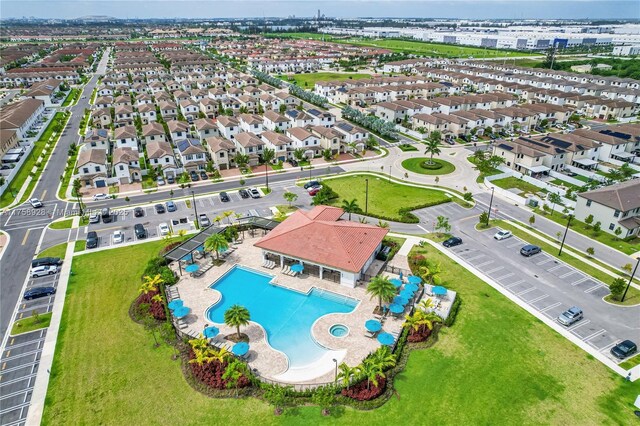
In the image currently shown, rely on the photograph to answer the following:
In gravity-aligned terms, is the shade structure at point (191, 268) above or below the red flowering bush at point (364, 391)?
above

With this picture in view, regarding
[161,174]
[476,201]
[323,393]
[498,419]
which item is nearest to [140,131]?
[161,174]

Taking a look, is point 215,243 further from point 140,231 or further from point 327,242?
point 140,231

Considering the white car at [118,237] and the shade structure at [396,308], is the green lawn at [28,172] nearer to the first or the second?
the white car at [118,237]

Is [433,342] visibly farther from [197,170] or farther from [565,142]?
[565,142]

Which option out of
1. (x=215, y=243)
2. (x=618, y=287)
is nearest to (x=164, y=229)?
(x=215, y=243)

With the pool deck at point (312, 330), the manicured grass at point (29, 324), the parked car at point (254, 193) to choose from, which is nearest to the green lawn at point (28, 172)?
the manicured grass at point (29, 324)

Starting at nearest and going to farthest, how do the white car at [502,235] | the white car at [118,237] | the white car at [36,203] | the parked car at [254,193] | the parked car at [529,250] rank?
the parked car at [529,250] < the white car at [118,237] < the white car at [502,235] < the white car at [36,203] < the parked car at [254,193]

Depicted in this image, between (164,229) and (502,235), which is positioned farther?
(164,229)
